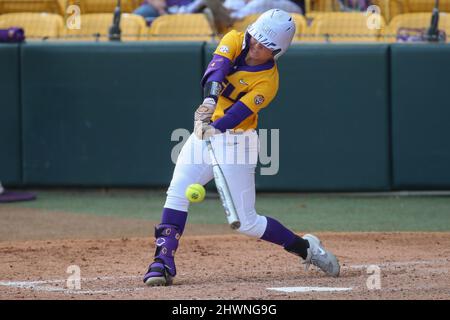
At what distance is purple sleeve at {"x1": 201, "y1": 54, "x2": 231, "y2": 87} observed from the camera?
19.0 ft

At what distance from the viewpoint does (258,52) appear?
19.4ft

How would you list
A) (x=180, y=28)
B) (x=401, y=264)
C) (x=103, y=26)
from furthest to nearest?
(x=103, y=26), (x=180, y=28), (x=401, y=264)

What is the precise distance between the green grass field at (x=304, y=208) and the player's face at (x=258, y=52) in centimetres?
285

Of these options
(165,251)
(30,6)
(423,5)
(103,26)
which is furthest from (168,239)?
(30,6)

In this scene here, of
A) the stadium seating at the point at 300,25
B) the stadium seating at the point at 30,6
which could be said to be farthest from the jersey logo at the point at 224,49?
the stadium seating at the point at 30,6

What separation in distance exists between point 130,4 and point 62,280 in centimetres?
577

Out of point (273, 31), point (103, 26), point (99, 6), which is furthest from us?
point (99, 6)

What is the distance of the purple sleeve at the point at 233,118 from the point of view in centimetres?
579

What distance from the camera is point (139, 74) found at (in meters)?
10.3

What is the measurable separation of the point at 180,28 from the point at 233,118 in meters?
5.07

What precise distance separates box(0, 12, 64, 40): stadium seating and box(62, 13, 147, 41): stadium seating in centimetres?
14

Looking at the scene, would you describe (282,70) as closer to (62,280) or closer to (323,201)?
(323,201)

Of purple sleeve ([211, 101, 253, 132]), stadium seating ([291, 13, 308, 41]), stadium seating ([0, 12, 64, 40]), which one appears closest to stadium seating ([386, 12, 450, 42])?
stadium seating ([291, 13, 308, 41])

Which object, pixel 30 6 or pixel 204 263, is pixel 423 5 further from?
pixel 204 263
